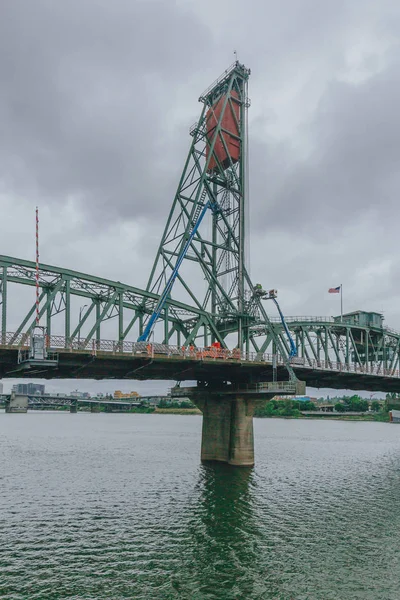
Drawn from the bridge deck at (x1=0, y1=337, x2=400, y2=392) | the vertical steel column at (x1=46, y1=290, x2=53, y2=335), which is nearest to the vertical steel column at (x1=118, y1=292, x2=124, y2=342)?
the bridge deck at (x1=0, y1=337, x2=400, y2=392)

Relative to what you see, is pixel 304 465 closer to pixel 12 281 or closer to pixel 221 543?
pixel 221 543

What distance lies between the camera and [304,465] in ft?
209

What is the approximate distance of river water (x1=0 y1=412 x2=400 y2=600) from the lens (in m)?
23.9

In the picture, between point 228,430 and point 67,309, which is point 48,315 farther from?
point 228,430

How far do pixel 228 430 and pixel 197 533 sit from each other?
3018 centimetres

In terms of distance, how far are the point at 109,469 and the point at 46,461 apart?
1245 centimetres

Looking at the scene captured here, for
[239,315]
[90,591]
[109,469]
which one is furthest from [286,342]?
[90,591]

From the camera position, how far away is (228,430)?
62219mm

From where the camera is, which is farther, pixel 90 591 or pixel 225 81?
pixel 225 81

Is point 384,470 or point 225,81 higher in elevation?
point 225,81

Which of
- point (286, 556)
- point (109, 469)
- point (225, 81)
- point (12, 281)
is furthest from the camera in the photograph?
point (225, 81)

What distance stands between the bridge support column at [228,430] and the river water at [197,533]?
2294 mm

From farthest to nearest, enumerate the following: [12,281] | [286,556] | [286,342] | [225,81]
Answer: [225,81] < [286,342] < [12,281] < [286,556]

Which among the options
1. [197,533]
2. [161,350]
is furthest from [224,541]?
[161,350]
